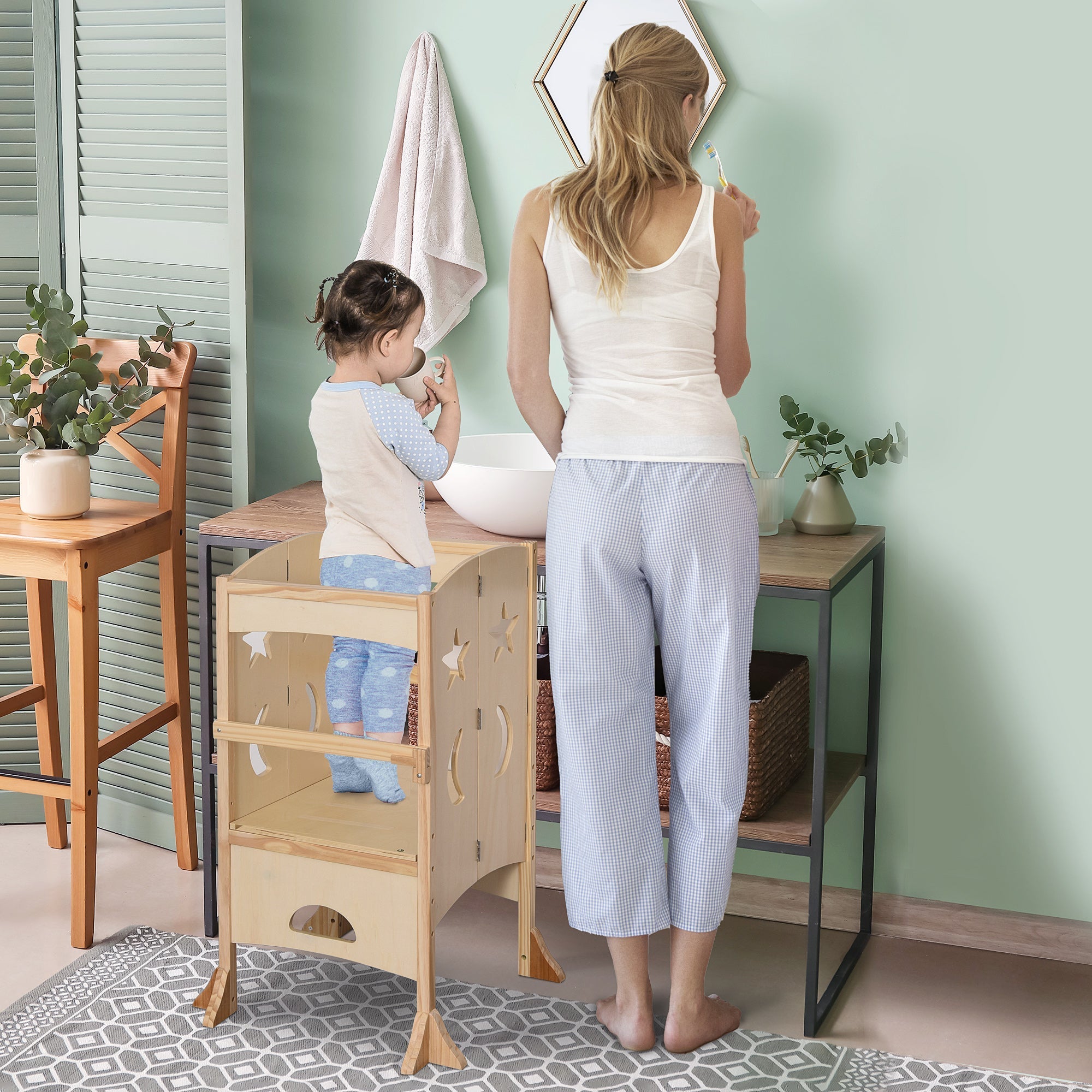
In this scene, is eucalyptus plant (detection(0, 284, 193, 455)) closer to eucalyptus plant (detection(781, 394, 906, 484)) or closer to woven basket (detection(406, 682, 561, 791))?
woven basket (detection(406, 682, 561, 791))

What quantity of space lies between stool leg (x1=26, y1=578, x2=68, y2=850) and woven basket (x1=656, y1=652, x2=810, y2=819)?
131cm

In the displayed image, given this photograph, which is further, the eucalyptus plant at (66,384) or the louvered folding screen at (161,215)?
the louvered folding screen at (161,215)

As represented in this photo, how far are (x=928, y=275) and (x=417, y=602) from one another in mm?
1097

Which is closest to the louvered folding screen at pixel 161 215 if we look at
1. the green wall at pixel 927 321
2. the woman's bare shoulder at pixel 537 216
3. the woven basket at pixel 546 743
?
the green wall at pixel 927 321

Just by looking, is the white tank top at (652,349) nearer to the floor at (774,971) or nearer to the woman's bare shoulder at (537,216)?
the woman's bare shoulder at (537,216)

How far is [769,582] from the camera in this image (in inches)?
75.4

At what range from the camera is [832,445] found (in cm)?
229

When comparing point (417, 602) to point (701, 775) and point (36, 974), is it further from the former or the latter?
point (36, 974)

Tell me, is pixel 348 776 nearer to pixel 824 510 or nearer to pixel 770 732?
pixel 770 732

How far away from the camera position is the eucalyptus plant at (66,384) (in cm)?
229

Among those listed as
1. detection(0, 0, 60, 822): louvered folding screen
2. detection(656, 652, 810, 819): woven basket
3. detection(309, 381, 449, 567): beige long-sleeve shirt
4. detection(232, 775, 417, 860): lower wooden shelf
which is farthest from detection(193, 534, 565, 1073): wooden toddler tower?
detection(0, 0, 60, 822): louvered folding screen

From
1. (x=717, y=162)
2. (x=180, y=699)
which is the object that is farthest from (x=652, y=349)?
(x=180, y=699)

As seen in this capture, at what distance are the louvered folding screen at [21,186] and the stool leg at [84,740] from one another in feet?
1.81

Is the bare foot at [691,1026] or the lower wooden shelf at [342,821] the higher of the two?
the lower wooden shelf at [342,821]
